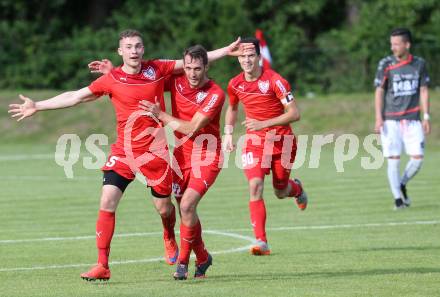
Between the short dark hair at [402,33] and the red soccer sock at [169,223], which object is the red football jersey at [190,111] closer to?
the red soccer sock at [169,223]

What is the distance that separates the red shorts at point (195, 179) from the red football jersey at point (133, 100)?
0.36 meters

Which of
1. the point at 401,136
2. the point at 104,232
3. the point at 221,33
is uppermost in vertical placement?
the point at 221,33

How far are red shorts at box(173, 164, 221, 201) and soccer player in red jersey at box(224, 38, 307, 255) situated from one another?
146 centimetres

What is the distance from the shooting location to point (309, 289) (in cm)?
973

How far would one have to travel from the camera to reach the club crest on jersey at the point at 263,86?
42.2 ft

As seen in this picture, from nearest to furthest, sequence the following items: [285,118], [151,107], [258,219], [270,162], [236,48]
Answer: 1. [151,107]
2. [236,48]
3. [285,118]
4. [258,219]
5. [270,162]

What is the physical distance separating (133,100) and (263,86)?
8.39 ft

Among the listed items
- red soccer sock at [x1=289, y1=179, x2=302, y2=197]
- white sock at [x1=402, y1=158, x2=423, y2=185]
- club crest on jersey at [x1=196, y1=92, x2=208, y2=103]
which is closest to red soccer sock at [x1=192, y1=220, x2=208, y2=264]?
club crest on jersey at [x1=196, y1=92, x2=208, y2=103]

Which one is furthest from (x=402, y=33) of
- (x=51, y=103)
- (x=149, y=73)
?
(x=51, y=103)

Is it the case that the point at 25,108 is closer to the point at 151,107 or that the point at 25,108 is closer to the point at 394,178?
the point at 151,107

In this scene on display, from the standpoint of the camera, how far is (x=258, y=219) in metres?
12.5

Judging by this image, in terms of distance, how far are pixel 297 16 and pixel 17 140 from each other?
497 inches

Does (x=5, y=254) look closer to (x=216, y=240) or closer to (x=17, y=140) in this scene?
(x=216, y=240)

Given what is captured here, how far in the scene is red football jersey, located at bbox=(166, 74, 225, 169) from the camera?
10.9 metres
